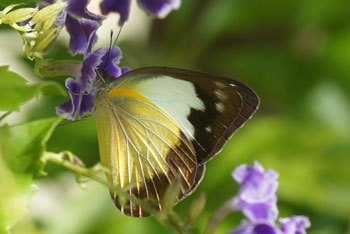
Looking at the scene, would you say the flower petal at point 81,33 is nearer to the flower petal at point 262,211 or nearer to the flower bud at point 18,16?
the flower bud at point 18,16

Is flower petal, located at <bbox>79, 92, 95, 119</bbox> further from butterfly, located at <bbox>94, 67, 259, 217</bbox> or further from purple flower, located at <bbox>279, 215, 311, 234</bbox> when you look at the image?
purple flower, located at <bbox>279, 215, 311, 234</bbox>

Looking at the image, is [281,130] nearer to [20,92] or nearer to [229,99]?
[229,99]

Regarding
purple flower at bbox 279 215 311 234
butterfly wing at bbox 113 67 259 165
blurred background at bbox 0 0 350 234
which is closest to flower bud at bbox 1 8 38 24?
butterfly wing at bbox 113 67 259 165

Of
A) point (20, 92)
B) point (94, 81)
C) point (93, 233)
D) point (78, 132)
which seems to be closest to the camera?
point (20, 92)

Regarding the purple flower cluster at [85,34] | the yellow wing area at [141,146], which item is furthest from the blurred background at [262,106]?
the purple flower cluster at [85,34]

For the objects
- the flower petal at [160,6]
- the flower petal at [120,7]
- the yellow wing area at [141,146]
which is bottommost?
the yellow wing area at [141,146]

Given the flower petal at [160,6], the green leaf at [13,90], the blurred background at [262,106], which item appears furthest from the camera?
the blurred background at [262,106]

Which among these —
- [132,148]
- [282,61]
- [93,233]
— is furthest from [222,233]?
[282,61]
